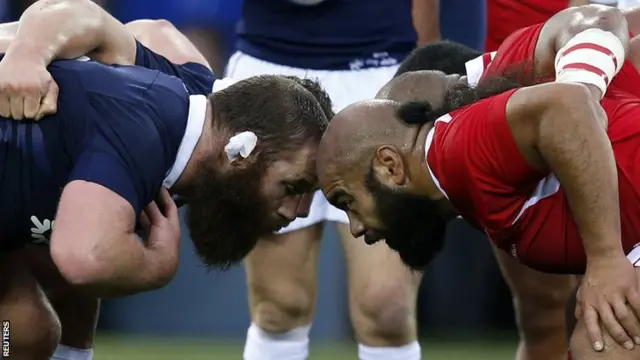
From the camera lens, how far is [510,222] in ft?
10.0

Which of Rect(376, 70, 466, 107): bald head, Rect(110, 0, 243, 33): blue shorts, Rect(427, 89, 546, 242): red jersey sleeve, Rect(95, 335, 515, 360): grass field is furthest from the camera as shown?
Rect(110, 0, 243, 33): blue shorts

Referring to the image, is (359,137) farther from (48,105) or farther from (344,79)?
(344,79)

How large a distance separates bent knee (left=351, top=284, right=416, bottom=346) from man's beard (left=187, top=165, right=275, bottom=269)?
2.06 ft

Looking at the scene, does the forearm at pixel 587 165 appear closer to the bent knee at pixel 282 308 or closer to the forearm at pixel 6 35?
the forearm at pixel 6 35

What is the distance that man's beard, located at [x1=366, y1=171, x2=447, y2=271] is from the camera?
313cm

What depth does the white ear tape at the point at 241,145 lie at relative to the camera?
129 inches

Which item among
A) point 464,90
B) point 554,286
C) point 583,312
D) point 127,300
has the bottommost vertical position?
point 127,300

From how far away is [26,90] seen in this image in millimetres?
3094

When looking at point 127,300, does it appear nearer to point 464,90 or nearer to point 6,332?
point 6,332

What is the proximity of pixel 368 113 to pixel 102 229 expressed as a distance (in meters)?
0.67

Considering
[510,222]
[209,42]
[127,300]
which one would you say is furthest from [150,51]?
[127,300]

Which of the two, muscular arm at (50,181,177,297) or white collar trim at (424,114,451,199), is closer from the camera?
muscular arm at (50,181,177,297)

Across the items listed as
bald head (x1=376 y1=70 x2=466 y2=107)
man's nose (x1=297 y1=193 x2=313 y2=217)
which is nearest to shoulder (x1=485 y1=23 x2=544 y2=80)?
Answer: bald head (x1=376 y1=70 x2=466 y2=107)

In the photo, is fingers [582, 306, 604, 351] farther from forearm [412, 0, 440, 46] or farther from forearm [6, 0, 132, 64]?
forearm [412, 0, 440, 46]
